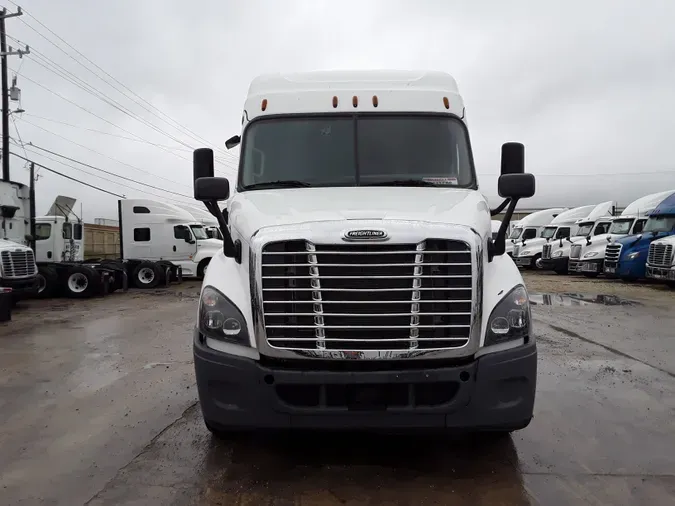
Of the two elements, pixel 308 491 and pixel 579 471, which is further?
pixel 579 471

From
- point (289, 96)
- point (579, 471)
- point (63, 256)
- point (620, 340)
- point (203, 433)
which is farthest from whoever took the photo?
point (63, 256)

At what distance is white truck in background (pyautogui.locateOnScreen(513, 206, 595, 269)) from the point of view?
25703 mm

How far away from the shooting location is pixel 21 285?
42.9ft

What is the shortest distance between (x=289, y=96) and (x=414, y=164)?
134cm

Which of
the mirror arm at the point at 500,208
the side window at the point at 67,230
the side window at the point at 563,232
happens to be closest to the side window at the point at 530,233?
the side window at the point at 563,232

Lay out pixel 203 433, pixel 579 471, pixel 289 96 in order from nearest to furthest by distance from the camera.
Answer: pixel 579 471
pixel 203 433
pixel 289 96

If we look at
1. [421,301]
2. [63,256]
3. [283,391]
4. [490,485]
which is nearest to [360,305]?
[421,301]

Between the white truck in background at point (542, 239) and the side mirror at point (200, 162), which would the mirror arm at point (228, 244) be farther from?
the white truck in background at point (542, 239)

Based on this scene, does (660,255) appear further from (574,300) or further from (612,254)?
(574,300)

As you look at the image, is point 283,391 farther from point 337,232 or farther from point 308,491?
point 337,232

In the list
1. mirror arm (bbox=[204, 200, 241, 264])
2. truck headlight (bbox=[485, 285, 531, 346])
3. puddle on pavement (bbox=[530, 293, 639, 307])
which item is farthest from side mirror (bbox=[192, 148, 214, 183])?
puddle on pavement (bbox=[530, 293, 639, 307])

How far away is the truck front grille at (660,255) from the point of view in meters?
15.5

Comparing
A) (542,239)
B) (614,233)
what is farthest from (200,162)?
(542,239)

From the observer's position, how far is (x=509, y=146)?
181 inches
